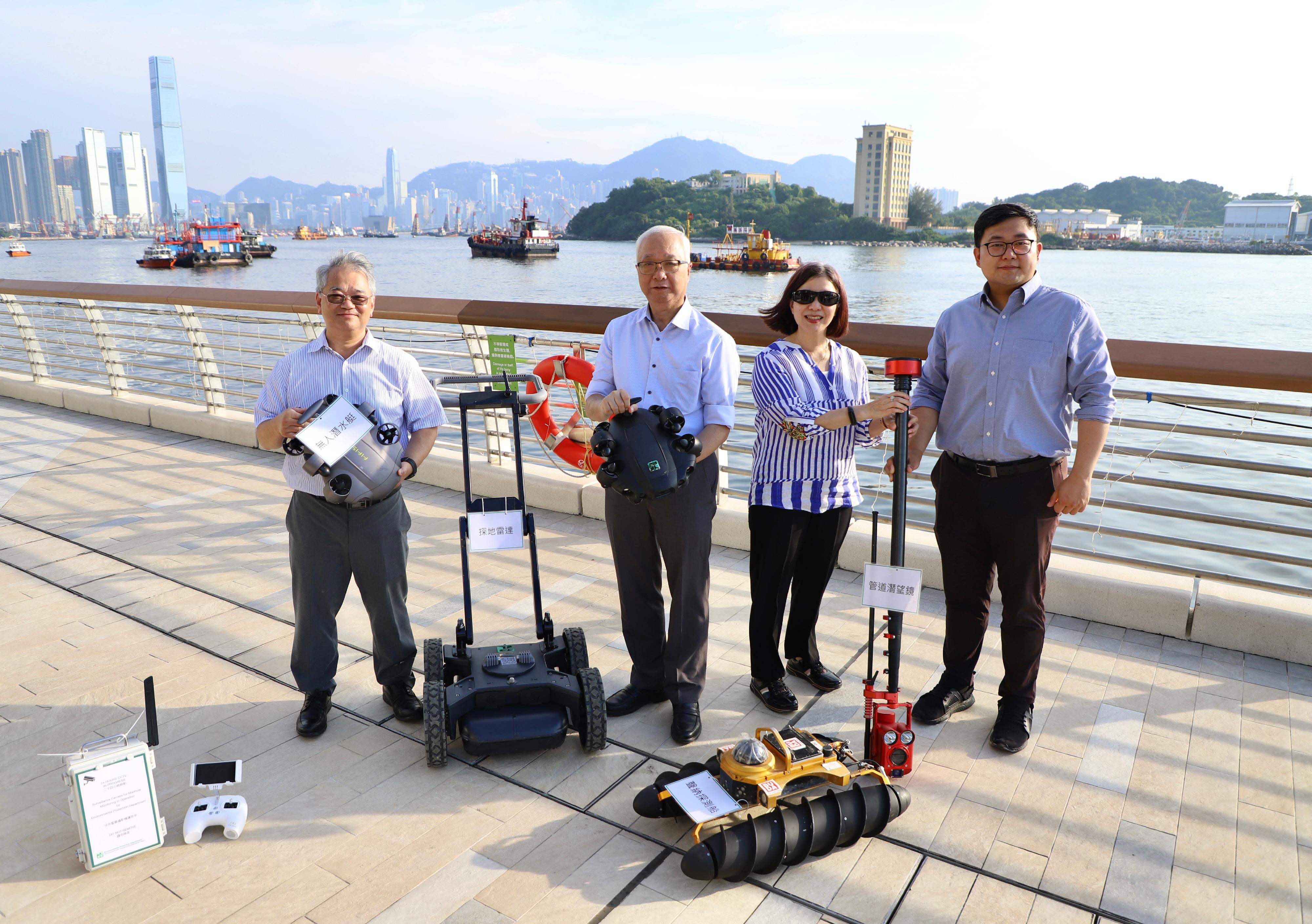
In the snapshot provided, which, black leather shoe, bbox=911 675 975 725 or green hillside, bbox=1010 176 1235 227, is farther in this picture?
green hillside, bbox=1010 176 1235 227

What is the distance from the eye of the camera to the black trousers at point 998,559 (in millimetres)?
2271

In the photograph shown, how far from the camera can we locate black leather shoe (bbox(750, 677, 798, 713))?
2537 mm

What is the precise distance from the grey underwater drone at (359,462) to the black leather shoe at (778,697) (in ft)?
4.17

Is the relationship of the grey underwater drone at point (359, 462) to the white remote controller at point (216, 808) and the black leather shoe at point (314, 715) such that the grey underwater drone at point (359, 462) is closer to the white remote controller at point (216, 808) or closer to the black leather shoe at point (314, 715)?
the black leather shoe at point (314, 715)

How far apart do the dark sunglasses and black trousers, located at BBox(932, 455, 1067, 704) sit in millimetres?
567

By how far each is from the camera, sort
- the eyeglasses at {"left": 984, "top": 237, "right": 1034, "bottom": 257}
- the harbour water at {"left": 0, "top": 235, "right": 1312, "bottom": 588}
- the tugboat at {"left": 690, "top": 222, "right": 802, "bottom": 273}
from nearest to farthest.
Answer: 1. the eyeglasses at {"left": 984, "top": 237, "right": 1034, "bottom": 257}
2. the harbour water at {"left": 0, "top": 235, "right": 1312, "bottom": 588}
3. the tugboat at {"left": 690, "top": 222, "right": 802, "bottom": 273}

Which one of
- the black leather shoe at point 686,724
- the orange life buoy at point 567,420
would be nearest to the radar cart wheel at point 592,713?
the black leather shoe at point 686,724

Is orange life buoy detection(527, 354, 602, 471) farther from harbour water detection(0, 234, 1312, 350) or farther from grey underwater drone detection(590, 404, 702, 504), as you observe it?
harbour water detection(0, 234, 1312, 350)

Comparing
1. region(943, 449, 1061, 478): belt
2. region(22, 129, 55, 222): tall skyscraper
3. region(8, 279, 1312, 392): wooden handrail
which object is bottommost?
region(943, 449, 1061, 478): belt

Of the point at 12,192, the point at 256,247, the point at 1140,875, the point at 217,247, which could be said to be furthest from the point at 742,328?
the point at 12,192

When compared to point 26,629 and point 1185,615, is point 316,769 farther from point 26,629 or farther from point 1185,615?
point 1185,615

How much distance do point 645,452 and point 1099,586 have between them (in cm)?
204

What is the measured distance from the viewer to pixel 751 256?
1975 inches

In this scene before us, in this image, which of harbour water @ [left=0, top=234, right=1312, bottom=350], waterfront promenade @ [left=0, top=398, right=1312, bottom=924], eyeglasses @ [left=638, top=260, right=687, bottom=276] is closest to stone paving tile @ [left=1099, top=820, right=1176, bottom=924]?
waterfront promenade @ [left=0, top=398, right=1312, bottom=924]
